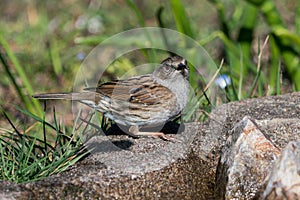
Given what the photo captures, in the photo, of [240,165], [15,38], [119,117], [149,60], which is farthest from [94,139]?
[15,38]

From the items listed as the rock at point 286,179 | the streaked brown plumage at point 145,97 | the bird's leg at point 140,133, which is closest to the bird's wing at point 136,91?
the streaked brown plumage at point 145,97

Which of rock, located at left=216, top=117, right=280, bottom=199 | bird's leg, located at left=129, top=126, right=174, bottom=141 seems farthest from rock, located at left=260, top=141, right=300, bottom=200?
bird's leg, located at left=129, top=126, right=174, bottom=141

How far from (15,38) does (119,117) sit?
12.7 ft

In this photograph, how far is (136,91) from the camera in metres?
4.57

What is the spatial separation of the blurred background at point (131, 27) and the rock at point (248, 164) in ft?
4.73

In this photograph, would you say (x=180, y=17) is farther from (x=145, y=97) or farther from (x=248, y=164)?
(x=248, y=164)

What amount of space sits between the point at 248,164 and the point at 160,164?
19.9 inches

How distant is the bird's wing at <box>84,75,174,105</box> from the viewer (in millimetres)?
4520

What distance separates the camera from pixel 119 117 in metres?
4.51

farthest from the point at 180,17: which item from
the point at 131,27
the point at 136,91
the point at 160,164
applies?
the point at 160,164

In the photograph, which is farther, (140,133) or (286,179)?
(140,133)

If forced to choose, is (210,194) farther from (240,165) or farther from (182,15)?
(182,15)

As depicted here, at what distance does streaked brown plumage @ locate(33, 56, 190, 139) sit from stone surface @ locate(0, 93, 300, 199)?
0.17 m

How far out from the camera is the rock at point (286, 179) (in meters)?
3.21
